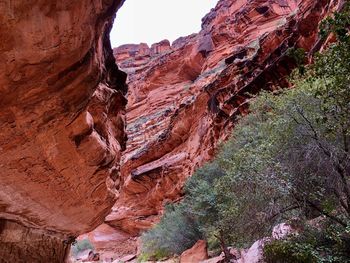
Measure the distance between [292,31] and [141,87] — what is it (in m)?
28.8

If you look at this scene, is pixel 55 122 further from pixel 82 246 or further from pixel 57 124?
pixel 82 246

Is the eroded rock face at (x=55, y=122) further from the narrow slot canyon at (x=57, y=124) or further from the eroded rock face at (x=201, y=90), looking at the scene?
the eroded rock face at (x=201, y=90)

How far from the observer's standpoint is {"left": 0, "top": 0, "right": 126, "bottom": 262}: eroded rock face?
3.17 metres

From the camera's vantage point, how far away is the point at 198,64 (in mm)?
42906

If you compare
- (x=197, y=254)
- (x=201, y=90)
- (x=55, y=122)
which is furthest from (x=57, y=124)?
(x=201, y=90)

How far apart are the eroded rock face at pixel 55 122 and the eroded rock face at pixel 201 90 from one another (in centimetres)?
1288

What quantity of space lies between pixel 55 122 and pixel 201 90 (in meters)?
22.1

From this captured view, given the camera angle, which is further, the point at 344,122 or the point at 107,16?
the point at 344,122

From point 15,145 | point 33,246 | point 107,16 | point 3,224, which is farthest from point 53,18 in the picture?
point 33,246

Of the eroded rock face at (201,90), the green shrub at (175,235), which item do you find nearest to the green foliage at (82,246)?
the eroded rock face at (201,90)

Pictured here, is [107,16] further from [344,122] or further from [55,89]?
[344,122]

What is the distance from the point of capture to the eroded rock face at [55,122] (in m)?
3.17

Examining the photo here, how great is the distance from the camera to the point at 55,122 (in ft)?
14.5

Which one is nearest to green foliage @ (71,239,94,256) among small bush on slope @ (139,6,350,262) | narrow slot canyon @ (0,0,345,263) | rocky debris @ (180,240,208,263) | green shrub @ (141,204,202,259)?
green shrub @ (141,204,202,259)
